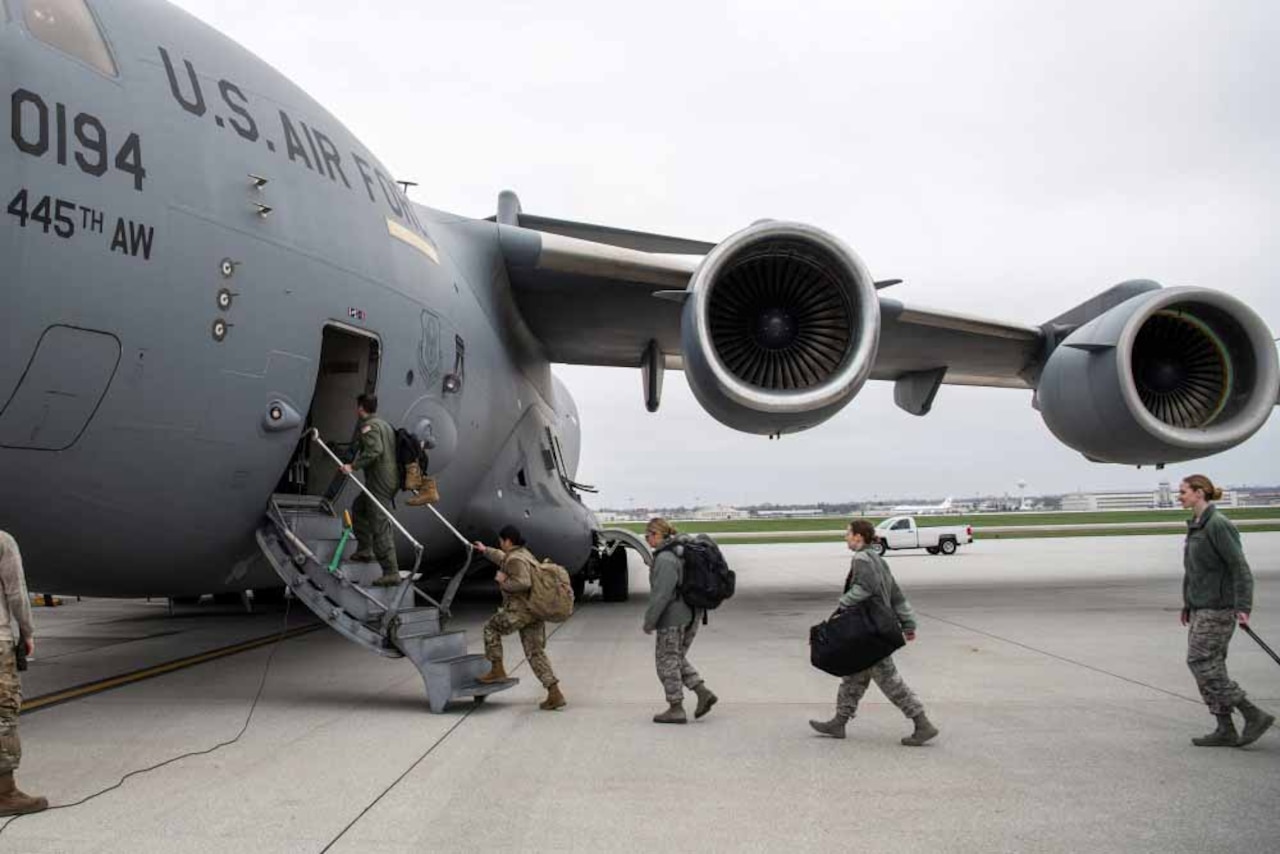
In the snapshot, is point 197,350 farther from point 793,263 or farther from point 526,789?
point 793,263

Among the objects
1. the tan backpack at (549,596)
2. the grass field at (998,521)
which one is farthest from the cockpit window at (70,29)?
the grass field at (998,521)

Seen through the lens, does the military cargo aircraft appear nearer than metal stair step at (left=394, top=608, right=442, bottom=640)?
Yes

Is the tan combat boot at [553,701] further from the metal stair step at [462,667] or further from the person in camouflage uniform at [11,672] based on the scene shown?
the person in camouflage uniform at [11,672]

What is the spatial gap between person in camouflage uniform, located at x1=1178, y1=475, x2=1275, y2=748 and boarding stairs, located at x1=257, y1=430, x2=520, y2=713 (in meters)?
3.84

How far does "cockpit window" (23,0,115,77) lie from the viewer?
190 inches

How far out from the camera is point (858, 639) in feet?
16.5

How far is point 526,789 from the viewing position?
13.9 ft

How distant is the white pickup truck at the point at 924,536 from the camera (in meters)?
31.2

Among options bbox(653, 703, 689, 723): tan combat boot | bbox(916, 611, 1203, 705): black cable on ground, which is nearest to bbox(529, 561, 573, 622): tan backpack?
bbox(653, 703, 689, 723): tan combat boot

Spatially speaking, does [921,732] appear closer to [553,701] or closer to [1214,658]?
[1214,658]

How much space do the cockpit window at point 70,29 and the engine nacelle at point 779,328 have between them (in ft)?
16.9

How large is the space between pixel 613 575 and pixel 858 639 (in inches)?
393

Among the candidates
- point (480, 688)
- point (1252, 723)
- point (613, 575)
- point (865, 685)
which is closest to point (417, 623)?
point (480, 688)

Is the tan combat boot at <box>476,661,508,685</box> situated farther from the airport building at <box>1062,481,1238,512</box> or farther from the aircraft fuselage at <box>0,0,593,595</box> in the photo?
the airport building at <box>1062,481,1238,512</box>
